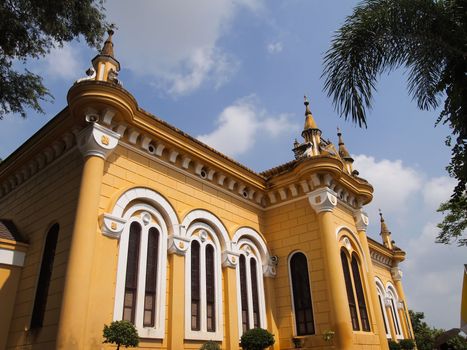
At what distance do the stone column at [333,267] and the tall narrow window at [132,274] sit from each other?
7164mm

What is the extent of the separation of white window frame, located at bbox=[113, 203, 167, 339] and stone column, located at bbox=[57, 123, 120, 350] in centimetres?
122

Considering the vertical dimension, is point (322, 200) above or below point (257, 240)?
above

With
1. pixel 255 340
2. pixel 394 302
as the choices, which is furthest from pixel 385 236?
pixel 255 340

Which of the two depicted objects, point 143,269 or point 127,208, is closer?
point 143,269

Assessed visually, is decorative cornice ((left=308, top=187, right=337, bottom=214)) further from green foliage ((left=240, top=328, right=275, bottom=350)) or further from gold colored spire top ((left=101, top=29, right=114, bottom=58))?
gold colored spire top ((left=101, top=29, right=114, bottom=58))

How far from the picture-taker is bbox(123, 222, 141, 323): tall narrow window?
1081 centimetres

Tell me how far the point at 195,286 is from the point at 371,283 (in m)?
8.46

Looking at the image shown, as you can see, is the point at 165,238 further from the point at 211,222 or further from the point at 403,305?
the point at 403,305

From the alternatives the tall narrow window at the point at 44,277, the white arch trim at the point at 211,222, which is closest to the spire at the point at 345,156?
the white arch trim at the point at 211,222

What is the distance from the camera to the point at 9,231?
12602 millimetres

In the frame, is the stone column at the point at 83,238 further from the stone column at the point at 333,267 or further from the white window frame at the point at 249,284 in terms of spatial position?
the stone column at the point at 333,267

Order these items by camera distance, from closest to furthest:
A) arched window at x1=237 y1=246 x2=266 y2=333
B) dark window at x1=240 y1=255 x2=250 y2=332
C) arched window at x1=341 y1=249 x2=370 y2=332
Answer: dark window at x1=240 y1=255 x2=250 y2=332 → arched window at x1=237 y1=246 x2=266 y2=333 → arched window at x1=341 y1=249 x2=370 y2=332

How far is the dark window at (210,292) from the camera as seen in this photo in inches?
514

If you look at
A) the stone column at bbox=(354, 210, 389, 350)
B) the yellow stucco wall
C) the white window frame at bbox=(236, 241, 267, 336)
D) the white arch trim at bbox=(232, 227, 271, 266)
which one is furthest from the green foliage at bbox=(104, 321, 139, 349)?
the stone column at bbox=(354, 210, 389, 350)
